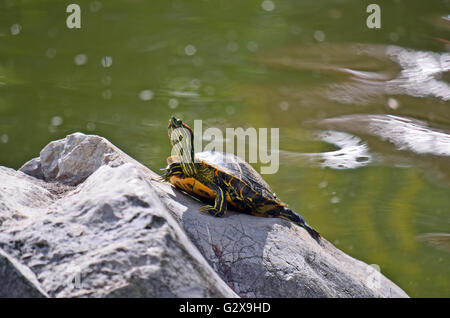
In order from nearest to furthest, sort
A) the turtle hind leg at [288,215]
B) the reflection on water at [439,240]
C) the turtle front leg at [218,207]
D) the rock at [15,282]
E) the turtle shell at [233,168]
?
the rock at [15,282] → the turtle front leg at [218,207] → the turtle shell at [233,168] → the turtle hind leg at [288,215] → the reflection on water at [439,240]

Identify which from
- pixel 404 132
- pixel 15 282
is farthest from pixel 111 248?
pixel 404 132

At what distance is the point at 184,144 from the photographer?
178 centimetres

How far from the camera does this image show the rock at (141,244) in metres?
1.00

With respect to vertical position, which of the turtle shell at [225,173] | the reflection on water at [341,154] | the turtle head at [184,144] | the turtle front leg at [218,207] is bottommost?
the reflection on water at [341,154]

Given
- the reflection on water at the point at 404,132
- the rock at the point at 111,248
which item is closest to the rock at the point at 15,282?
the rock at the point at 111,248

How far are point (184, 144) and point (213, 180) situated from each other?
20 cm

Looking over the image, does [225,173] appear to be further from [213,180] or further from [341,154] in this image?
[341,154]

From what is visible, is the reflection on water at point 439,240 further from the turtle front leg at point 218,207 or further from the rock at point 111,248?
the rock at point 111,248

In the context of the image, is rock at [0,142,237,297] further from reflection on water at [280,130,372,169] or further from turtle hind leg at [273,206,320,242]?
reflection on water at [280,130,372,169]

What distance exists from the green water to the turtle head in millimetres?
3192

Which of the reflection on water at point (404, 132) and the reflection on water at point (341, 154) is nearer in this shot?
the reflection on water at point (404, 132)

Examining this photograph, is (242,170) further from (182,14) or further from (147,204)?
(182,14)

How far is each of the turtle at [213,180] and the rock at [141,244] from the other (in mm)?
63
